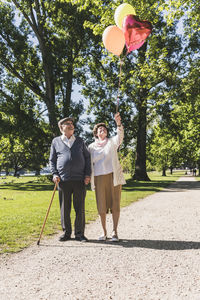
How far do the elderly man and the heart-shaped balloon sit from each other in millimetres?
1988

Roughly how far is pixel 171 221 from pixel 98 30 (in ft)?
31.9

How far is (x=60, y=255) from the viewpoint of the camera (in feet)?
14.3

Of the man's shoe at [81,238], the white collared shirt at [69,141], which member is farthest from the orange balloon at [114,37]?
the man's shoe at [81,238]

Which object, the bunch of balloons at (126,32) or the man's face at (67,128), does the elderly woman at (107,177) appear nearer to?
the man's face at (67,128)

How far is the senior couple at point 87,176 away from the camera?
536 centimetres

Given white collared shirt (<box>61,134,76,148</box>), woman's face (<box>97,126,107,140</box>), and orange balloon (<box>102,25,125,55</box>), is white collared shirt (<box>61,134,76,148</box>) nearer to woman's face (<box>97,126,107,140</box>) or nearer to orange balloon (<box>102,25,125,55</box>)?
woman's face (<box>97,126,107,140</box>)

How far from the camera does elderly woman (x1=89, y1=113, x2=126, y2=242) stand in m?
5.34

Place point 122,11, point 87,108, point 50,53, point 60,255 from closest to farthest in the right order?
point 60,255, point 122,11, point 50,53, point 87,108

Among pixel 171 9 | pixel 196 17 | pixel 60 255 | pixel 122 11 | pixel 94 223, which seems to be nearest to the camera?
pixel 60 255

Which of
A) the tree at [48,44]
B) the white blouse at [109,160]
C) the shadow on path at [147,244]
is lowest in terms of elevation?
the shadow on path at [147,244]

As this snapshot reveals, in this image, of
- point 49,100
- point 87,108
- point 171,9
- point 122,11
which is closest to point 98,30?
point 171,9

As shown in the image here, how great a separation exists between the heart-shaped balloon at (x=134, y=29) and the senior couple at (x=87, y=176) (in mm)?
1744

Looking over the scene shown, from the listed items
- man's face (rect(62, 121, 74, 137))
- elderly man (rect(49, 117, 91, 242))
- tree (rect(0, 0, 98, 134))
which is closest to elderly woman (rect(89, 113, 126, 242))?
elderly man (rect(49, 117, 91, 242))

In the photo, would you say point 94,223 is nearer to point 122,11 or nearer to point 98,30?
point 122,11
